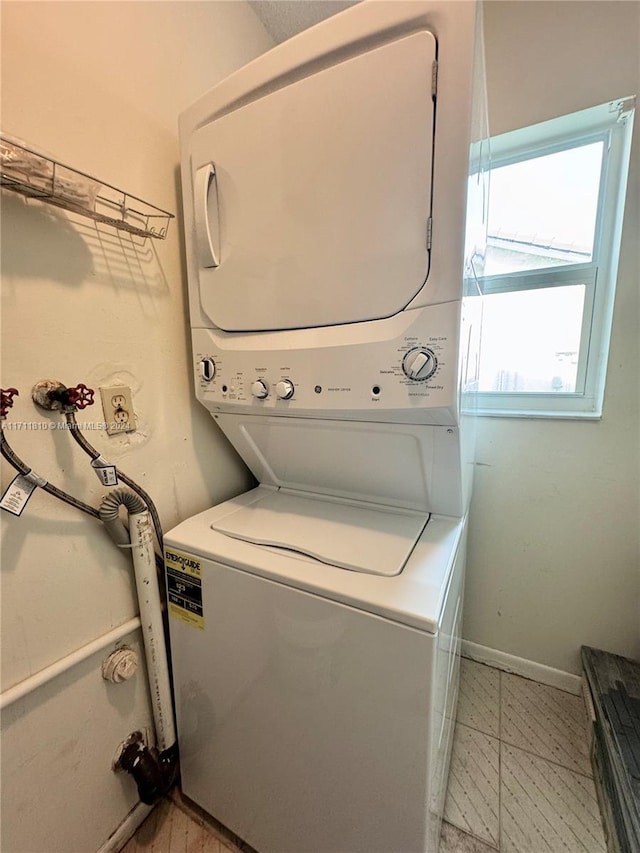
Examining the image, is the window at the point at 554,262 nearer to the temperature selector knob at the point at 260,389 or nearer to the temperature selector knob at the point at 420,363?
the temperature selector knob at the point at 420,363

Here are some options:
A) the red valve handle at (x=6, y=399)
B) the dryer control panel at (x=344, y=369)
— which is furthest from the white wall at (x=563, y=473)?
the red valve handle at (x=6, y=399)

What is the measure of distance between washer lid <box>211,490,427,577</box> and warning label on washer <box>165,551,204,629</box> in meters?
0.13

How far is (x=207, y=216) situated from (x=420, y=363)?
784mm

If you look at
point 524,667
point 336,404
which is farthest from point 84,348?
point 524,667

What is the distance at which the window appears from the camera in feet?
4.79

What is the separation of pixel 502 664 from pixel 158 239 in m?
2.44

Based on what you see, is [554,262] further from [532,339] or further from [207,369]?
[207,369]

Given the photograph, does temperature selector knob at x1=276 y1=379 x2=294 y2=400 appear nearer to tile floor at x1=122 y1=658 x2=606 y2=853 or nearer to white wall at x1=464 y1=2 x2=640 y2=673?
white wall at x1=464 y1=2 x2=640 y2=673

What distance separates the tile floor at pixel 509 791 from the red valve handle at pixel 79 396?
1.45m

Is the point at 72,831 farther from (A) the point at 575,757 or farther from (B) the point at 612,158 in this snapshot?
(B) the point at 612,158

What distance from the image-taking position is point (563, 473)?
5.24 feet

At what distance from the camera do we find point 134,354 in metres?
1.09

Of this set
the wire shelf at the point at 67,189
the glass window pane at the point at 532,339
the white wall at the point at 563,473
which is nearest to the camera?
the wire shelf at the point at 67,189

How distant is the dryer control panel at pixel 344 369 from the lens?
0.82m
